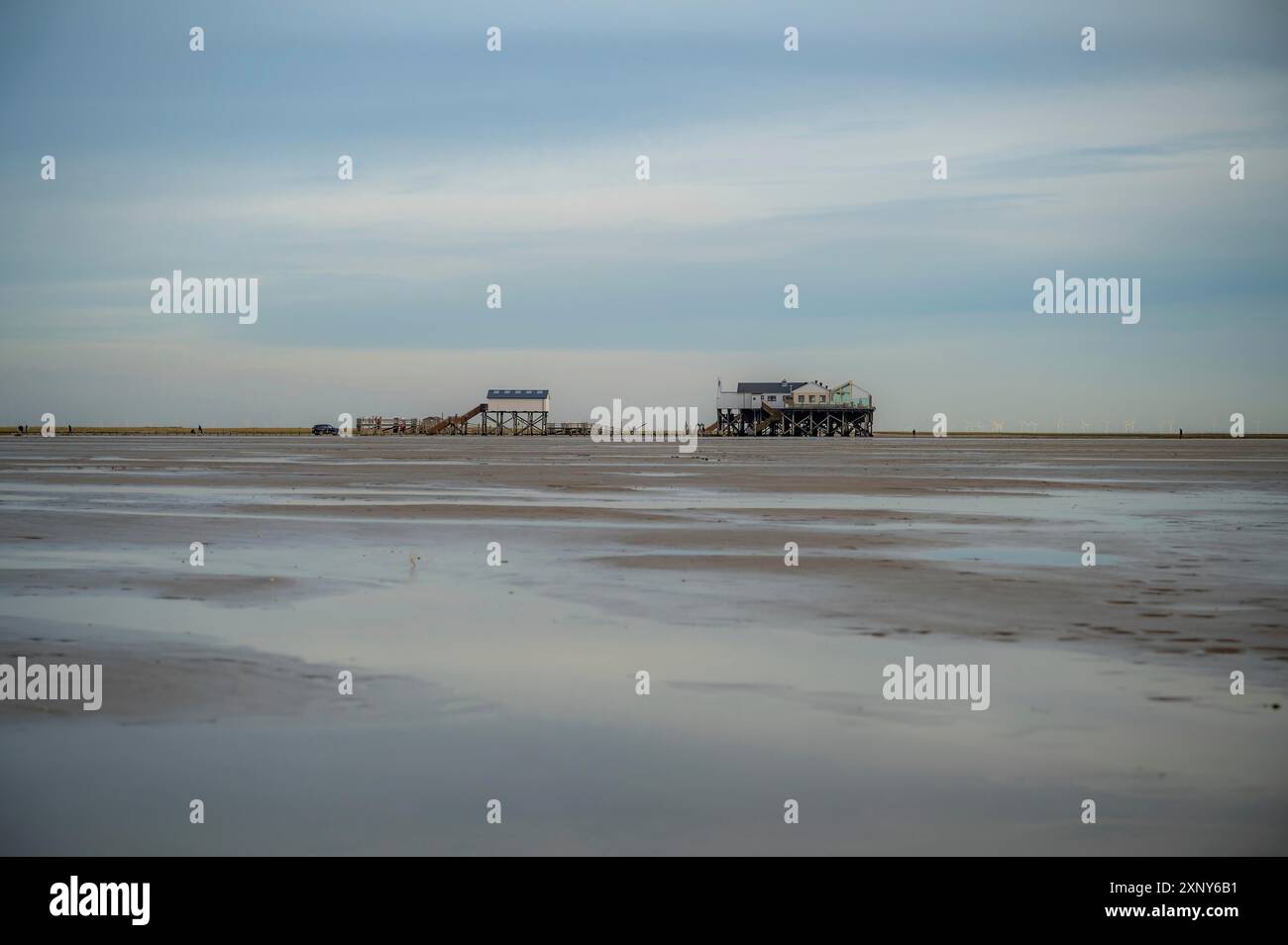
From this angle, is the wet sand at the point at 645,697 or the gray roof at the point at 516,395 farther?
the gray roof at the point at 516,395

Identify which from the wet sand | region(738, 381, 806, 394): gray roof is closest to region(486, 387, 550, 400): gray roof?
region(738, 381, 806, 394): gray roof

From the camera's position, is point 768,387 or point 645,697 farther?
point 768,387

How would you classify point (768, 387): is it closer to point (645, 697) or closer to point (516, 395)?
point (516, 395)

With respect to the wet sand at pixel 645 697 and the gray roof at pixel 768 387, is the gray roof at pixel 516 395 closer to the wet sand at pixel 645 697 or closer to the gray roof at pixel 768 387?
the gray roof at pixel 768 387

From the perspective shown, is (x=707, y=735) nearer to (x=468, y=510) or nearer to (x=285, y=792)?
(x=285, y=792)

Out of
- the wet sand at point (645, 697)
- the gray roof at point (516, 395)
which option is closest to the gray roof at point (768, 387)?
the gray roof at point (516, 395)

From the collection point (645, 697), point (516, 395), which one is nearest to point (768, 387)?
point (516, 395)
